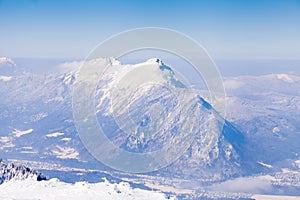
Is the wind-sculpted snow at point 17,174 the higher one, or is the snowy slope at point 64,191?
the wind-sculpted snow at point 17,174

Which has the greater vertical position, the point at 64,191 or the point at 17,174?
the point at 17,174

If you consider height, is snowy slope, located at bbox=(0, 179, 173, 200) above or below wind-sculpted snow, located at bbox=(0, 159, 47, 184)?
below

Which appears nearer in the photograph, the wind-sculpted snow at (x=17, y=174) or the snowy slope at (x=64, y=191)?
the snowy slope at (x=64, y=191)

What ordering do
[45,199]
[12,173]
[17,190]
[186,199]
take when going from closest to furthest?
1. [45,199]
2. [17,190]
3. [12,173]
4. [186,199]

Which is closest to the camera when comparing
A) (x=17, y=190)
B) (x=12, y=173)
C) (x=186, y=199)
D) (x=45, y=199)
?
(x=45, y=199)

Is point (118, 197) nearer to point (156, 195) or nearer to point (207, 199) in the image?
point (156, 195)

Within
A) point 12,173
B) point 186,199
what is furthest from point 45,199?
point 186,199

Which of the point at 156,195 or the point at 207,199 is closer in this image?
the point at 156,195

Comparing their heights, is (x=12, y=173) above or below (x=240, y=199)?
above

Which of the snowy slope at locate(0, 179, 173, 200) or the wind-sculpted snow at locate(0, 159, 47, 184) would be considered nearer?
the snowy slope at locate(0, 179, 173, 200)

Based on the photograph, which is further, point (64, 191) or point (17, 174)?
point (17, 174)
